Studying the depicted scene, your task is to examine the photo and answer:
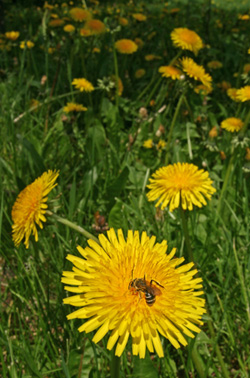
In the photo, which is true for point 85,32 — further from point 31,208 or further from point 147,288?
point 147,288

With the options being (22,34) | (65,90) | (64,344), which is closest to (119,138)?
(65,90)

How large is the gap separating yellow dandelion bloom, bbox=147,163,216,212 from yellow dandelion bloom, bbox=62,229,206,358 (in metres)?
0.40

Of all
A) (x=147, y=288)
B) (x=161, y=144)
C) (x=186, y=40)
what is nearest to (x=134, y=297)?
(x=147, y=288)

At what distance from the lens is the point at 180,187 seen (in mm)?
1247

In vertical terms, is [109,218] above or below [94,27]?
below

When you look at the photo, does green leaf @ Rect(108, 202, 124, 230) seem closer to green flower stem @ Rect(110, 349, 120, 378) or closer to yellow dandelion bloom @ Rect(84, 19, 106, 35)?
green flower stem @ Rect(110, 349, 120, 378)

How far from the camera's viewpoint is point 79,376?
3.02 ft

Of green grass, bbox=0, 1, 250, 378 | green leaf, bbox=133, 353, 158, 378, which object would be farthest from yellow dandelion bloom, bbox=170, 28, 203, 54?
green leaf, bbox=133, 353, 158, 378

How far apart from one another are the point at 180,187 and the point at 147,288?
0.54 meters

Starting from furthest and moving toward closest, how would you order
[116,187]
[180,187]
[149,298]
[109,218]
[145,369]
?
[116,187] → [109,218] → [180,187] → [145,369] → [149,298]

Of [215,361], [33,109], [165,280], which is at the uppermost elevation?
[165,280]

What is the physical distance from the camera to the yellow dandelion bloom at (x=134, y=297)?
704 millimetres

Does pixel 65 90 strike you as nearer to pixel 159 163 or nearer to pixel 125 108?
pixel 125 108

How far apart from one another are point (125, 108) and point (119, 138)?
0.44 m
